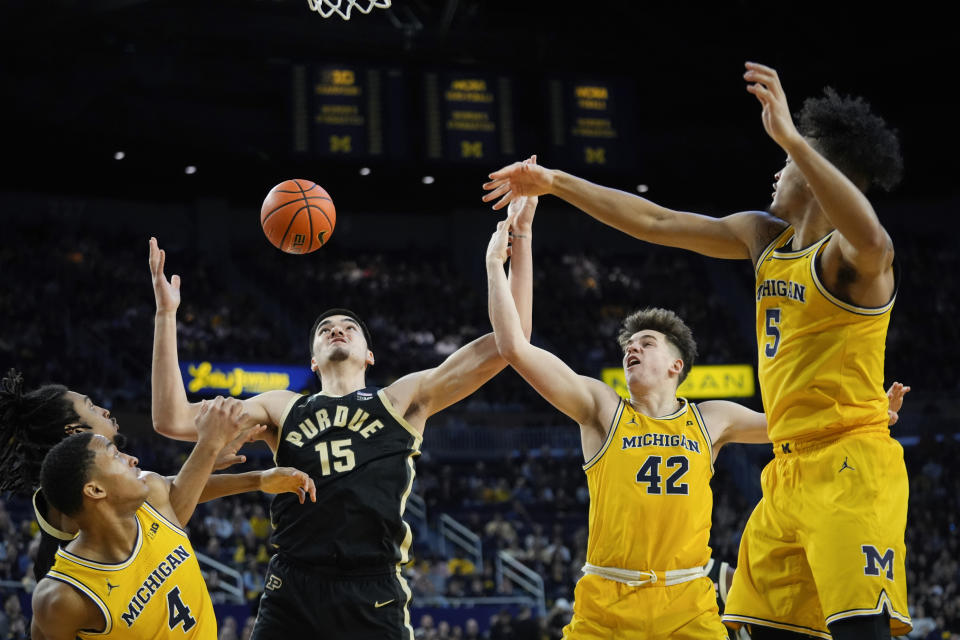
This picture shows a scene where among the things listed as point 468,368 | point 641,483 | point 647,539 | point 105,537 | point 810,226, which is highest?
point 810,226

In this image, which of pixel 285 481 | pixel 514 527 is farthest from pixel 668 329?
pixel 514 527

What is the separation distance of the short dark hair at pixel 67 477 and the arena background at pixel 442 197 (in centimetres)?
1259

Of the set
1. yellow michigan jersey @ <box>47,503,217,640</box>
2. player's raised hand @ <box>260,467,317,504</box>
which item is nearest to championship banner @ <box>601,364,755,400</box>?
player's raised hand @ <box>260,467,317,504</box>

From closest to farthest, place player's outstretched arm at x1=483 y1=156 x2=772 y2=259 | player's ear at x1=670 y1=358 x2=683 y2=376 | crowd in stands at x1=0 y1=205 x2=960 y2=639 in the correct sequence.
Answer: player's outstretched arm at x1=483 y1=156 x2=772 y2=259 → player's ear at x1=670 y1=358 x2=683 y2=376 → crowd in stands at x1=0 y1=205 x2=960 y2=639

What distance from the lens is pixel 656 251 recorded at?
94.3 feet

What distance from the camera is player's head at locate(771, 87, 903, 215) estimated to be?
13.1ft

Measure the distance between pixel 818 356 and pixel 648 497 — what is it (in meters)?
1.31

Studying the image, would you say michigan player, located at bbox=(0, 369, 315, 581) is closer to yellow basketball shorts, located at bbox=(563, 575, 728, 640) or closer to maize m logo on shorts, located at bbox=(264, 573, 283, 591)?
maize m logo on shorts, located at bbox=(264, 573, 283, 591)

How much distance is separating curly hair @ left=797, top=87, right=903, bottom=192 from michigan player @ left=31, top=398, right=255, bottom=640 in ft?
8.69

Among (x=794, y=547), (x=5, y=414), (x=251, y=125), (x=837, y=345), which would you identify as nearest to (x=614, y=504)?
(x=794, y=547)

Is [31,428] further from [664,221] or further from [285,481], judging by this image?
[664,221]

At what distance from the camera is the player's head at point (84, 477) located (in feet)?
14.2

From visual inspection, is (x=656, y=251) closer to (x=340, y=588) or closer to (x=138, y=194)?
(x=138, y=194)

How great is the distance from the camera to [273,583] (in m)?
5.06
